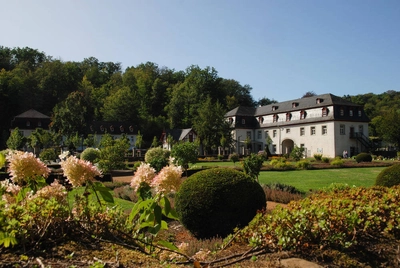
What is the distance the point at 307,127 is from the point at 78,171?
163ft

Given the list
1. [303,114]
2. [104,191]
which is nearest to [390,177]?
[104,191]

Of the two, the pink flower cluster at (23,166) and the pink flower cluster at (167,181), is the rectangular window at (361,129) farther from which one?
the pink flower cluster at (23,166)

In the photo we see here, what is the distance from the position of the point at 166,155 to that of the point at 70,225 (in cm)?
2535

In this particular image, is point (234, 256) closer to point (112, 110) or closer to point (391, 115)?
point (391, 115)

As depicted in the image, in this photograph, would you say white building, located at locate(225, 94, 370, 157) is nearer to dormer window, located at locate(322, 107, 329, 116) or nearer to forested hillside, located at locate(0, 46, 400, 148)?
dormer window, located at locate(322, 107, 329, 116)

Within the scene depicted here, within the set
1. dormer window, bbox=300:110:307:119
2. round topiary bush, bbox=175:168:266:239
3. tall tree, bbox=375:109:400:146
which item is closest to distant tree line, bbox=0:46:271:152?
dormer window, bbox=300:110:307:119

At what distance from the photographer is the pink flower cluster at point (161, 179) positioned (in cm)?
365

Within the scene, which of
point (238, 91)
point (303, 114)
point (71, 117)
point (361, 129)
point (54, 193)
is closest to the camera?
point (54, 193)

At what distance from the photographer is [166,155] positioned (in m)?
28.6

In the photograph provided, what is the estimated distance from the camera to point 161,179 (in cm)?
365

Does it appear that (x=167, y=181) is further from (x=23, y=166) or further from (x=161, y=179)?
(x=23, y=166)

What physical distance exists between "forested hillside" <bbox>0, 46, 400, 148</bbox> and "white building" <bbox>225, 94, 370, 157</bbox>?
220 inches

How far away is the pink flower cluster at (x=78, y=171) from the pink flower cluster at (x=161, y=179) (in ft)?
1.75

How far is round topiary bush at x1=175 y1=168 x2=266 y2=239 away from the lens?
7152 mm
